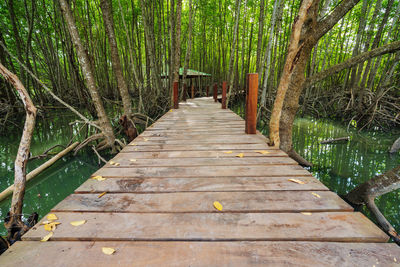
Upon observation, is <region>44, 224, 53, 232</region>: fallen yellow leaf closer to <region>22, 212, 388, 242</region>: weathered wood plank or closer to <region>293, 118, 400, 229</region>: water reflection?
<region>22, 212, 388, 242</region>: weathered wood plank

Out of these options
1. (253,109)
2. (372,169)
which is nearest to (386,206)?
(372,169)

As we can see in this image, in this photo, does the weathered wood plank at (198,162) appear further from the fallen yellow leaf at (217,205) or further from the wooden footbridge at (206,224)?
the fallen yellow leaf at (217,205)

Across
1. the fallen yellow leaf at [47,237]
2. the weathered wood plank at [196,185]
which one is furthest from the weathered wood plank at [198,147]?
the fallen yellow leaf at [47,237]

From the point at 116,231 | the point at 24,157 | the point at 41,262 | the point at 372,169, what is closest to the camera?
the point at 41,262

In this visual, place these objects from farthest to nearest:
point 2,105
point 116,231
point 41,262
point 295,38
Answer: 1. point 2,105
2. point 295,38
3. point 116,231
4. point 41,262

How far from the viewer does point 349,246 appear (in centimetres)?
84

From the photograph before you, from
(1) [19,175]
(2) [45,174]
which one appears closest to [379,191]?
(1) [19,175]

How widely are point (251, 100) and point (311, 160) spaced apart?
2.56 metres

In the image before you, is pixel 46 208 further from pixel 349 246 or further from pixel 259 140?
pixel 349 246

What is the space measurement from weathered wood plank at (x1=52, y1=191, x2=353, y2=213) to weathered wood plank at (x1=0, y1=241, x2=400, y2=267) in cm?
25

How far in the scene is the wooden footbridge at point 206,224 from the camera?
0.79 meters

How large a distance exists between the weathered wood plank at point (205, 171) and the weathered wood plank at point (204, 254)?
27.7 inches

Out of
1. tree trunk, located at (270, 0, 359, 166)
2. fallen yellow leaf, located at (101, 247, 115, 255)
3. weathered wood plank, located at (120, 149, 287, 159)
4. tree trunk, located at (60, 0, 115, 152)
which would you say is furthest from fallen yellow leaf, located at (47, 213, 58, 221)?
tree trunk, located at (60, 0, 115, 152)

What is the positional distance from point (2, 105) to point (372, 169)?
34.0 ft
